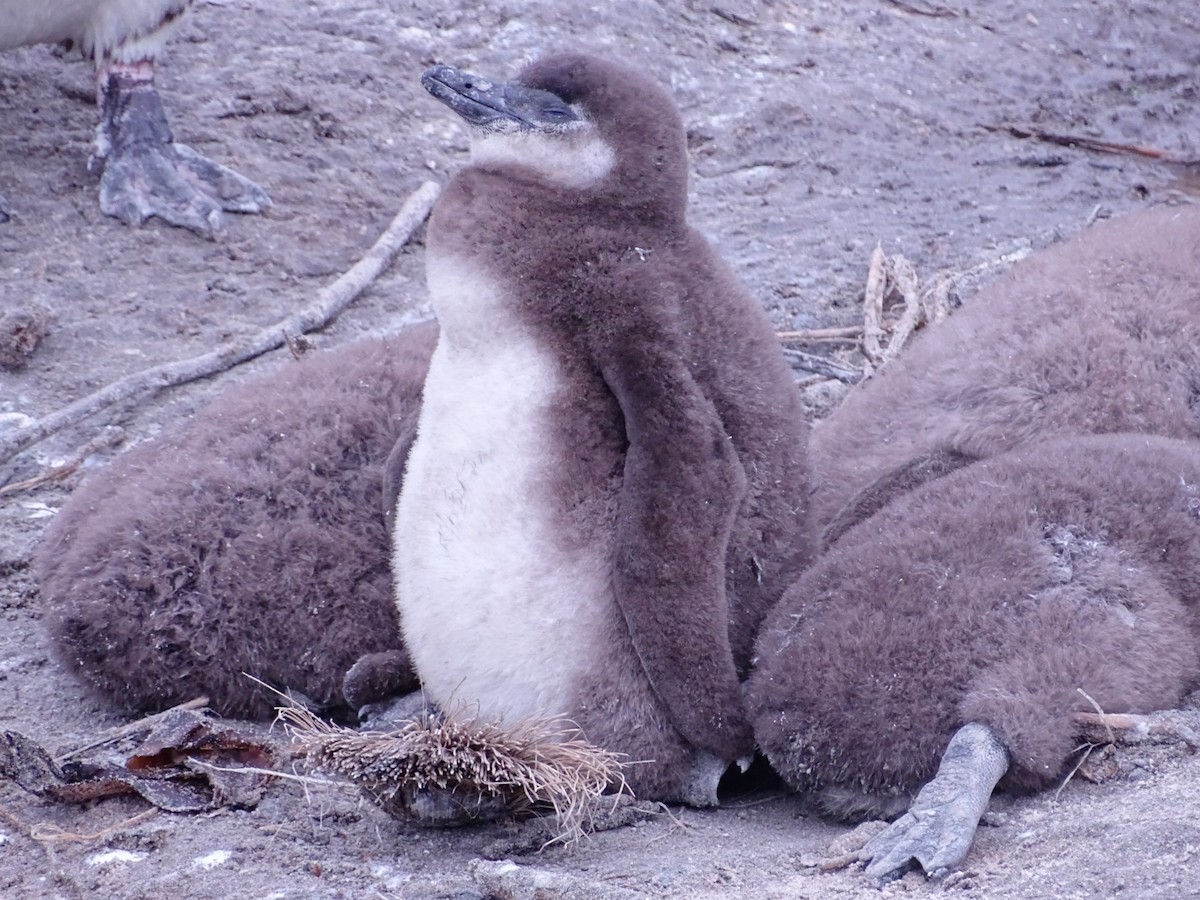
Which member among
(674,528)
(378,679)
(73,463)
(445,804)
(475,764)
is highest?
(674,528)

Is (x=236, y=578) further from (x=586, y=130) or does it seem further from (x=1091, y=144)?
(x=1091, y=144)

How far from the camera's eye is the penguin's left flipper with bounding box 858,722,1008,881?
241cm

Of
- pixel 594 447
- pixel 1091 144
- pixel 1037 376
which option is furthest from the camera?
pixel 1091 144

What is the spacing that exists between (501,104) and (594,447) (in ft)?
2.22

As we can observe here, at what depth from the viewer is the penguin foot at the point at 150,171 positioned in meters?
5.91

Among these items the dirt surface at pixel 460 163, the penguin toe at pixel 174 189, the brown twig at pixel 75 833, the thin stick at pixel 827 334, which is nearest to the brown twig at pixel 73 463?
the dirt surface at pixel 460 163

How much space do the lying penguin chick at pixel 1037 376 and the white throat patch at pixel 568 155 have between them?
105 centimetres

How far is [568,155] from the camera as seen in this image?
287 cm

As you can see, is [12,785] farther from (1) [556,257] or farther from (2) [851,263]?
(2) [851,263]

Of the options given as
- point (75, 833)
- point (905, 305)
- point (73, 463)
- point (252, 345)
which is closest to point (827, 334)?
point (905, 305)

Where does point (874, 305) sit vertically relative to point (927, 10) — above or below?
below

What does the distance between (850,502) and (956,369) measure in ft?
2.26

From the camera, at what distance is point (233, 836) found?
2713 millimetres

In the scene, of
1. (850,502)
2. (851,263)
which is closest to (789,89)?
(851,263)
